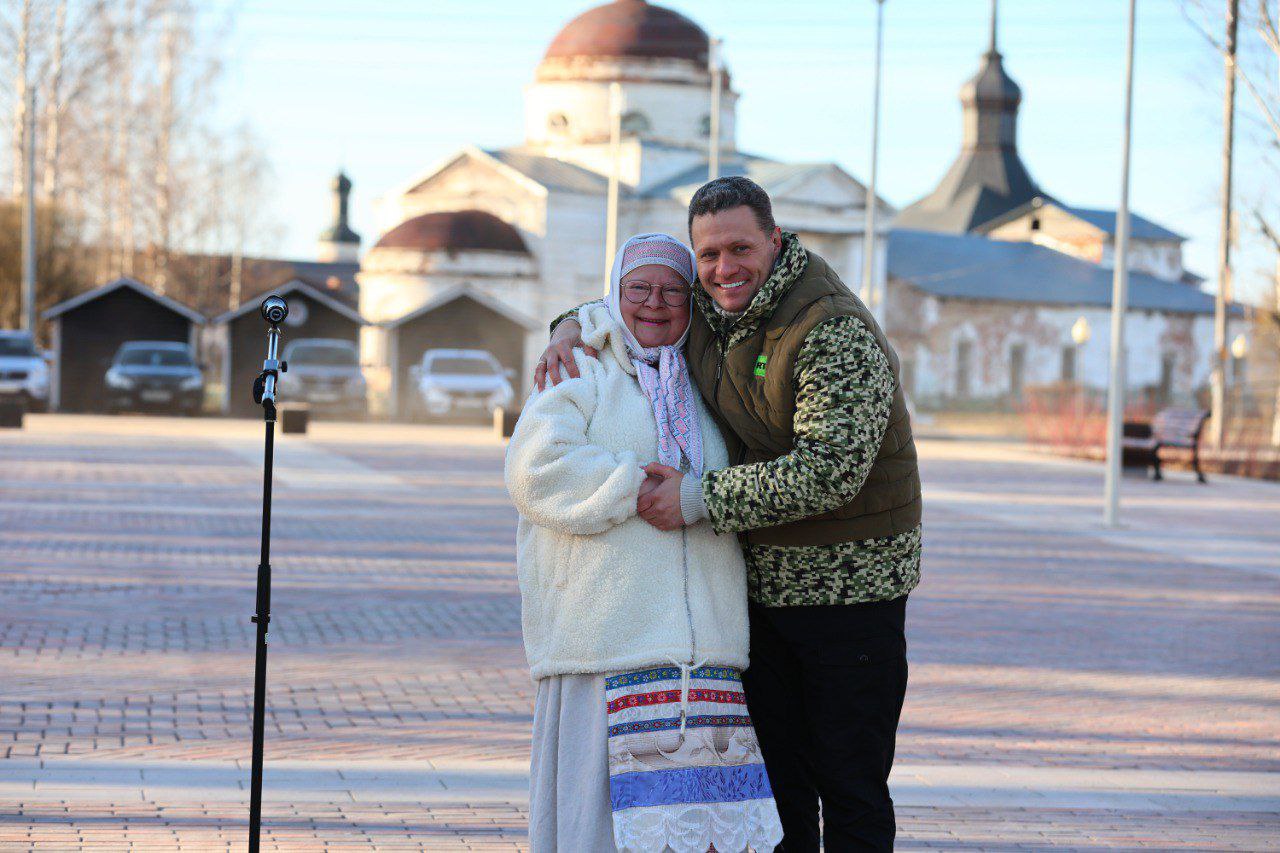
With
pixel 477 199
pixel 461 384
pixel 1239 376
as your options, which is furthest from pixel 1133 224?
pixel 461 384

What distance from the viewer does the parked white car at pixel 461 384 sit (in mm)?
39406

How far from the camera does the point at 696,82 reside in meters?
60.7

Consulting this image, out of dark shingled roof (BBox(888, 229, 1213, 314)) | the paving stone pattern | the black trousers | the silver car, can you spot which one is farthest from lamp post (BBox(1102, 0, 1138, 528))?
dark shingled roof (BBox(888, 229, 1213, 314))

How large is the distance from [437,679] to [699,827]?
471cm

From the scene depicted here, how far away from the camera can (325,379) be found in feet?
129

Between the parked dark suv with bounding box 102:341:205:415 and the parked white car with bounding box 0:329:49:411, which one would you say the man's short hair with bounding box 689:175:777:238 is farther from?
the parked dark suv with bounding box 102:341:205:415

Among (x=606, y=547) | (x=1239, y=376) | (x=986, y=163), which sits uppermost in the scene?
(x=986, y=163)

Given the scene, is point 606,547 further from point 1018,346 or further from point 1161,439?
point 1018,346

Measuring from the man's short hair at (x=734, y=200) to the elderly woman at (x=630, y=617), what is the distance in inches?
5.3

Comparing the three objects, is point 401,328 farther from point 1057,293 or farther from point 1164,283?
point 1164,283

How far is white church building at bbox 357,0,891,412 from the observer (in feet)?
172

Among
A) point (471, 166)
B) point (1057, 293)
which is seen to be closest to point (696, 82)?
point (471, 166)

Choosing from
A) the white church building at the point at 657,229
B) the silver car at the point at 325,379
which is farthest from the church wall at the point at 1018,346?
the silver car at the point at 325,379

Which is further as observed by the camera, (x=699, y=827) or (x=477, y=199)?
(x=477, y=199)
